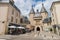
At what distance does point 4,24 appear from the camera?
1129 inches

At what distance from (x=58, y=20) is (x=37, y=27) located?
2747 centimetres

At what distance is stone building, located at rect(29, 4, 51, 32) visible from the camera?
2201 inches

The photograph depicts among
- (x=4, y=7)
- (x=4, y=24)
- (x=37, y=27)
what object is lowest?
(x=37, y=27)

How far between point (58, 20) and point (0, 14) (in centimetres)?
1734

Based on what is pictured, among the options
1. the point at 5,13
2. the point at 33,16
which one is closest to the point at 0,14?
the point at 5,13

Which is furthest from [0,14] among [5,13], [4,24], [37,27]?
[37,27]

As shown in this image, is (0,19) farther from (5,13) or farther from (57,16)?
(57,16)

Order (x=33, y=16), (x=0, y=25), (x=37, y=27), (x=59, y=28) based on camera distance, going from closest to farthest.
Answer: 1. (x=59, y=28)
2. (x=0, y=25)
3. (x=37, y=27)
4. (x=33, y=16)

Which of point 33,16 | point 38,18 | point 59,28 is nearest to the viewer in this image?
point 59,28

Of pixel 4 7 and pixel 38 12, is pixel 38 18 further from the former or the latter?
pixel 4 7

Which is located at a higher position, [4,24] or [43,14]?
[43,14]

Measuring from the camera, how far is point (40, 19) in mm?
62406

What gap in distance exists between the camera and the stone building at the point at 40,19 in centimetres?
5591

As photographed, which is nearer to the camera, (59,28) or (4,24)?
(59,28)
